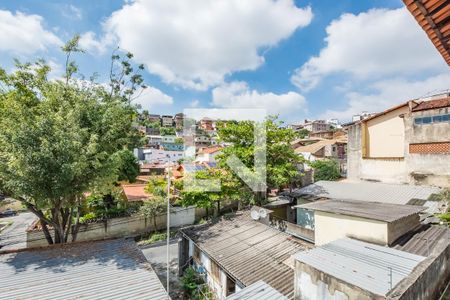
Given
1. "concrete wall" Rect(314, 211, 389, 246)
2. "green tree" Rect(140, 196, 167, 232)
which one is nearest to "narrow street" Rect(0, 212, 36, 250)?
"green tree" Rect(140, 196, 167, 232)

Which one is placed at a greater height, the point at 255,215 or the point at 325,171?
the point at 325,171

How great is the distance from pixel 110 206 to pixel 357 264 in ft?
56.7

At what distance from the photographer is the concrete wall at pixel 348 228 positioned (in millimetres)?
7828

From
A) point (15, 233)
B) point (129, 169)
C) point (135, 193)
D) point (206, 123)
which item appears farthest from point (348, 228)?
point (206, 123)

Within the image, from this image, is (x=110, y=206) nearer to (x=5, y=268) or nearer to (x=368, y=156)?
(x=5, y=268)

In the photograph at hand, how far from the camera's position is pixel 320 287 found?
18.6 ft

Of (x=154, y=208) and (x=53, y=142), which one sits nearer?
(x=53, y=142)

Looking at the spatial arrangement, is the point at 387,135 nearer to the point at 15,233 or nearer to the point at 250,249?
the point at 250,249

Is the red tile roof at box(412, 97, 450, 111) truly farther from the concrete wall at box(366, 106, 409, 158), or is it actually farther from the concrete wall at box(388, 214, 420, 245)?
the concrete wall at box(388, 214, 420, 245)

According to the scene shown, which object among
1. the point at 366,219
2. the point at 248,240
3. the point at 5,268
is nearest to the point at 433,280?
the point at 366,219

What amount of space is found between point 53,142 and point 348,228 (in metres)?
12.2

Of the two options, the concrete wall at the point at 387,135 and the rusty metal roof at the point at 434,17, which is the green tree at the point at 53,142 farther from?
the concrete wall at the point at 387,135

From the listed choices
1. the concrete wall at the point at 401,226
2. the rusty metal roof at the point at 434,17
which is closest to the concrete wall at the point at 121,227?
the concrete wall at the point at 401,226

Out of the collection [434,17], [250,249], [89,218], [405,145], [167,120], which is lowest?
[89,218]
